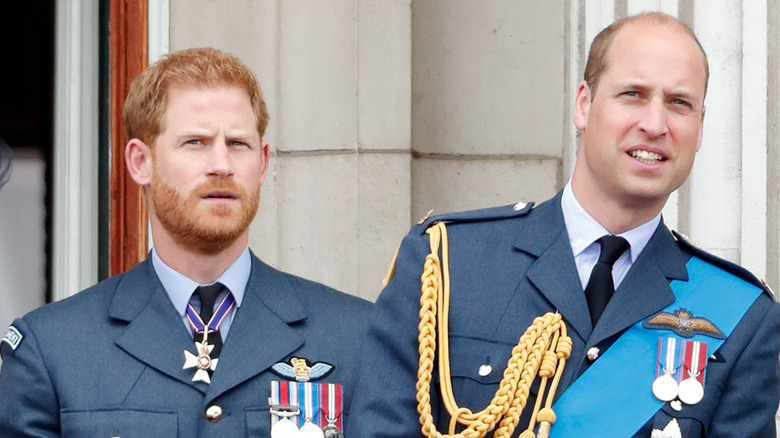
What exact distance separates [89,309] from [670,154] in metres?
1.46

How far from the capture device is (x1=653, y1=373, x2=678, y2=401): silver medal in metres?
2.81

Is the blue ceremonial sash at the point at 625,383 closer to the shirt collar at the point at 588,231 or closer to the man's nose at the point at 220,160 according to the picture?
the shirt collar at the point at 588,231

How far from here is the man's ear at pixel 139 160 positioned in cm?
329

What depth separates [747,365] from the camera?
2.85 metres

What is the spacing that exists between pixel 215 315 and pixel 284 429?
1.12 ft

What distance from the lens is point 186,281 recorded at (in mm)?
3238

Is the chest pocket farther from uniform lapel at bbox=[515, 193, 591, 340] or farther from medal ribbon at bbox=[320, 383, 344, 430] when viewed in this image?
uniform lapel at bbox=[515, 193, 591, 340]

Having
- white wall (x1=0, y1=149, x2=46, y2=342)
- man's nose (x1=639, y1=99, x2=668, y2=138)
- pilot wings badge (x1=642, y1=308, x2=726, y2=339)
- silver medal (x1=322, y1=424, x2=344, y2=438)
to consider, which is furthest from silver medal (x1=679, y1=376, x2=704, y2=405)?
white wall (x1=0, y1=149, x2=46, y2=342)

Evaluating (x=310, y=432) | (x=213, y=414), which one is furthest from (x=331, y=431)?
(x=213, y=414)

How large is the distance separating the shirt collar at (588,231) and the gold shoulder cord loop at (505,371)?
189 millimetres

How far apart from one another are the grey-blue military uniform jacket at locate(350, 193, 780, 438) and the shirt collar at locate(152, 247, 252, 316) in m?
0.48

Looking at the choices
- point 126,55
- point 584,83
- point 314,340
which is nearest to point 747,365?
point 584,83

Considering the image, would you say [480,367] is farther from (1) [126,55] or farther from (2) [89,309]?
(1) [126,55]

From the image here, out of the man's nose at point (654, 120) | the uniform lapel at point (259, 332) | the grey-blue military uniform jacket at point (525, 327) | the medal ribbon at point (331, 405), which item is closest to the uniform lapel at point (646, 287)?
the grey-blue military uniform jacket at point (525, 327)
